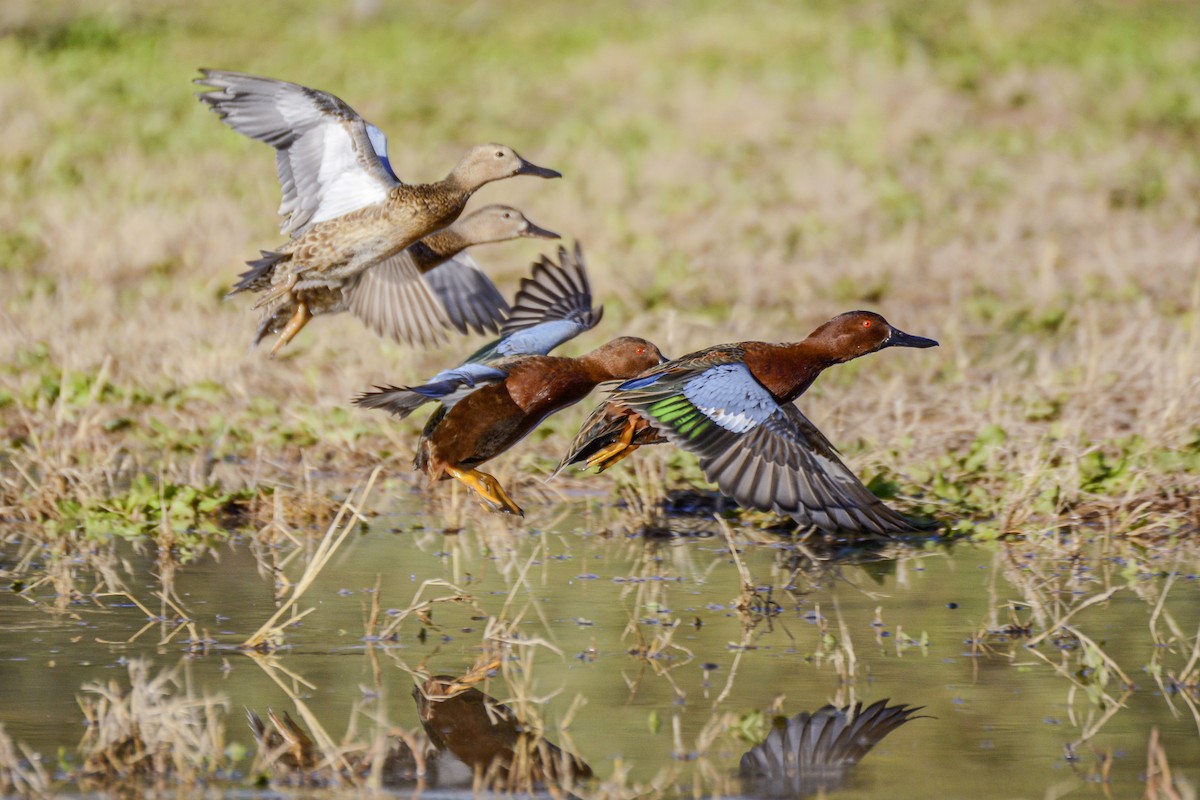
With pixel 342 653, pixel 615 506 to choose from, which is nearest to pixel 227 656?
pixel 342 653

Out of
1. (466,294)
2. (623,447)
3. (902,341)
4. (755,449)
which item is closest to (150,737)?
(755,449)

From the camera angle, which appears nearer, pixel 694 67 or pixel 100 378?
pixel 100 378

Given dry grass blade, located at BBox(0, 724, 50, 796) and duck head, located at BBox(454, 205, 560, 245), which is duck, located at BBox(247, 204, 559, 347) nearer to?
duck head, located at BBox(454, 205, 560, 245)

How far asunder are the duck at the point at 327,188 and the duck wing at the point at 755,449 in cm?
173

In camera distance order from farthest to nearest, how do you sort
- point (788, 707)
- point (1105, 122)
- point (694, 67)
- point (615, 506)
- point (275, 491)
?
1. point (694, 67)
2. point (1105, 122)
3. point (615, 506)
4. point (275, 491)
5. point (788, 707)

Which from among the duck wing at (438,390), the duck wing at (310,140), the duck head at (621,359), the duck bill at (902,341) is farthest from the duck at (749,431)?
the duck wing at (310,140)

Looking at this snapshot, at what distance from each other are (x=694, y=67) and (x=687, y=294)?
22.5 feet

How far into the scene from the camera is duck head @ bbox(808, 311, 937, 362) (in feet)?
22.8

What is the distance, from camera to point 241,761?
4.41 metres

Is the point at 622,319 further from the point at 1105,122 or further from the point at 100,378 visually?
the point at 1105,122

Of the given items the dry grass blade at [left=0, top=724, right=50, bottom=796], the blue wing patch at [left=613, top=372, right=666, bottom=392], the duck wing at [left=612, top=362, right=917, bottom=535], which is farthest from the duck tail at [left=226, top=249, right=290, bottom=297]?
the dry grass blade at [left=0, top=724, right=50, bottom=796]

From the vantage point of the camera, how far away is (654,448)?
788 centimetres

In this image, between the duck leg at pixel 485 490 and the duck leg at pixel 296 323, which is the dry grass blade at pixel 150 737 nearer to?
the duck leg at pixel 485 490

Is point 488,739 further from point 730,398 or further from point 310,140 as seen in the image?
point 310,140
